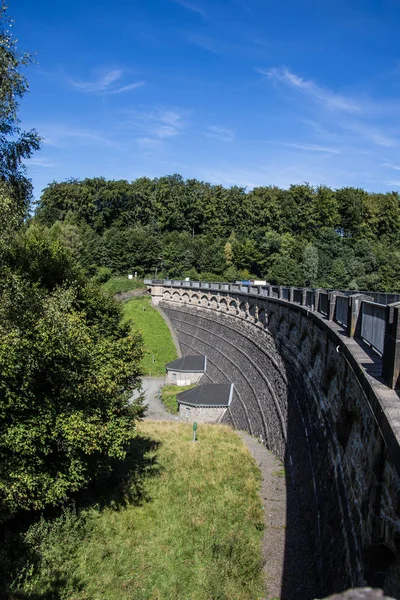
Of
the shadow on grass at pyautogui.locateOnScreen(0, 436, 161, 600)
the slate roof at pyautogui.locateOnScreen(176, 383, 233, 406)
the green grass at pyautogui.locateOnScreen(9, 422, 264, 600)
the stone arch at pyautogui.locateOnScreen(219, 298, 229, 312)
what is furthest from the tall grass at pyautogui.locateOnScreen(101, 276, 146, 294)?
the green grass at pyautogui.locateOnScreen(9, 422, 264, 600)

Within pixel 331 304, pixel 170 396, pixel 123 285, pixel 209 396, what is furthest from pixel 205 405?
pixel 123 285

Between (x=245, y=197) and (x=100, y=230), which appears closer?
(x=245, y=197)

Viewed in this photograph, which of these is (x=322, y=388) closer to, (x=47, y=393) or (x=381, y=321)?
(x=381, y=321)

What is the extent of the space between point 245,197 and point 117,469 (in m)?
71.7

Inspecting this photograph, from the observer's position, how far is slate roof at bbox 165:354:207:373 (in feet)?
131

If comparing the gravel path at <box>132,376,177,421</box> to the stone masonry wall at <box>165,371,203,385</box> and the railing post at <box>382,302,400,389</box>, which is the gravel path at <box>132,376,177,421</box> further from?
the railing post at <box>382,302,400,389</box>

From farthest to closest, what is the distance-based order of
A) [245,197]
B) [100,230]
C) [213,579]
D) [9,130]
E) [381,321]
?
[100,230] < [245,197] < [9,130] < [213,579] < [381,321]

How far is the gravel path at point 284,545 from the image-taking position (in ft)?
37.3

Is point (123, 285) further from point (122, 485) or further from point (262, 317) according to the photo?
point (122, 485)

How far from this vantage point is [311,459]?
13773mm

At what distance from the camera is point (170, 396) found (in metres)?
37.3

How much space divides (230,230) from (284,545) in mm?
73760

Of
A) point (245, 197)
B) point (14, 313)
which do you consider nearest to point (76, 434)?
point (14, 313)

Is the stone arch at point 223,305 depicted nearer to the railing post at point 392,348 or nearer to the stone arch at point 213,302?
the stone arch at point 213,302
